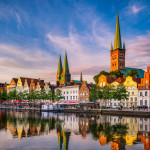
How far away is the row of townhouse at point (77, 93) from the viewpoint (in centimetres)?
11039

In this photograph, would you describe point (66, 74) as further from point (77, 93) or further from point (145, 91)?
point (145, 91)

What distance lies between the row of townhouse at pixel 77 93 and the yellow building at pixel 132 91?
21530 mm

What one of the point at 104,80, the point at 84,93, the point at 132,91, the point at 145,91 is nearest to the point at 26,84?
the point at 84,93

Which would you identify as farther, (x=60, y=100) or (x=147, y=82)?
(x=60, y=100)

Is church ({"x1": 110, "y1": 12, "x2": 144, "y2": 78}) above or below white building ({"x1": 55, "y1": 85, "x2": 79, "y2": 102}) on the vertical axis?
above

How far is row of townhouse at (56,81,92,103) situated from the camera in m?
110

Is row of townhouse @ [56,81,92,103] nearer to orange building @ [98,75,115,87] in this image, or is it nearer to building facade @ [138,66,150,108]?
orange building @ [98,75,115,87]

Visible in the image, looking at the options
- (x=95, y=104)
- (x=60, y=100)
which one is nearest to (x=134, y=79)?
(x=95, y=104)

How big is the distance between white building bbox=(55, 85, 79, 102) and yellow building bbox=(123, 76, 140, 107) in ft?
97.8

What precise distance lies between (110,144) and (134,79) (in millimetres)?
68020

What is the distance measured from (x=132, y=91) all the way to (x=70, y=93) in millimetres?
37719

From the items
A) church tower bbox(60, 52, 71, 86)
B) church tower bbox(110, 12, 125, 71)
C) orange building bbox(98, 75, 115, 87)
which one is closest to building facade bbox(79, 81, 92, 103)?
orange building bbox(98, 75, 115, 87)

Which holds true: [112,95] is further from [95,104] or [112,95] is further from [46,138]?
[46,138]

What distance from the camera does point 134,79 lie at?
94438mm
